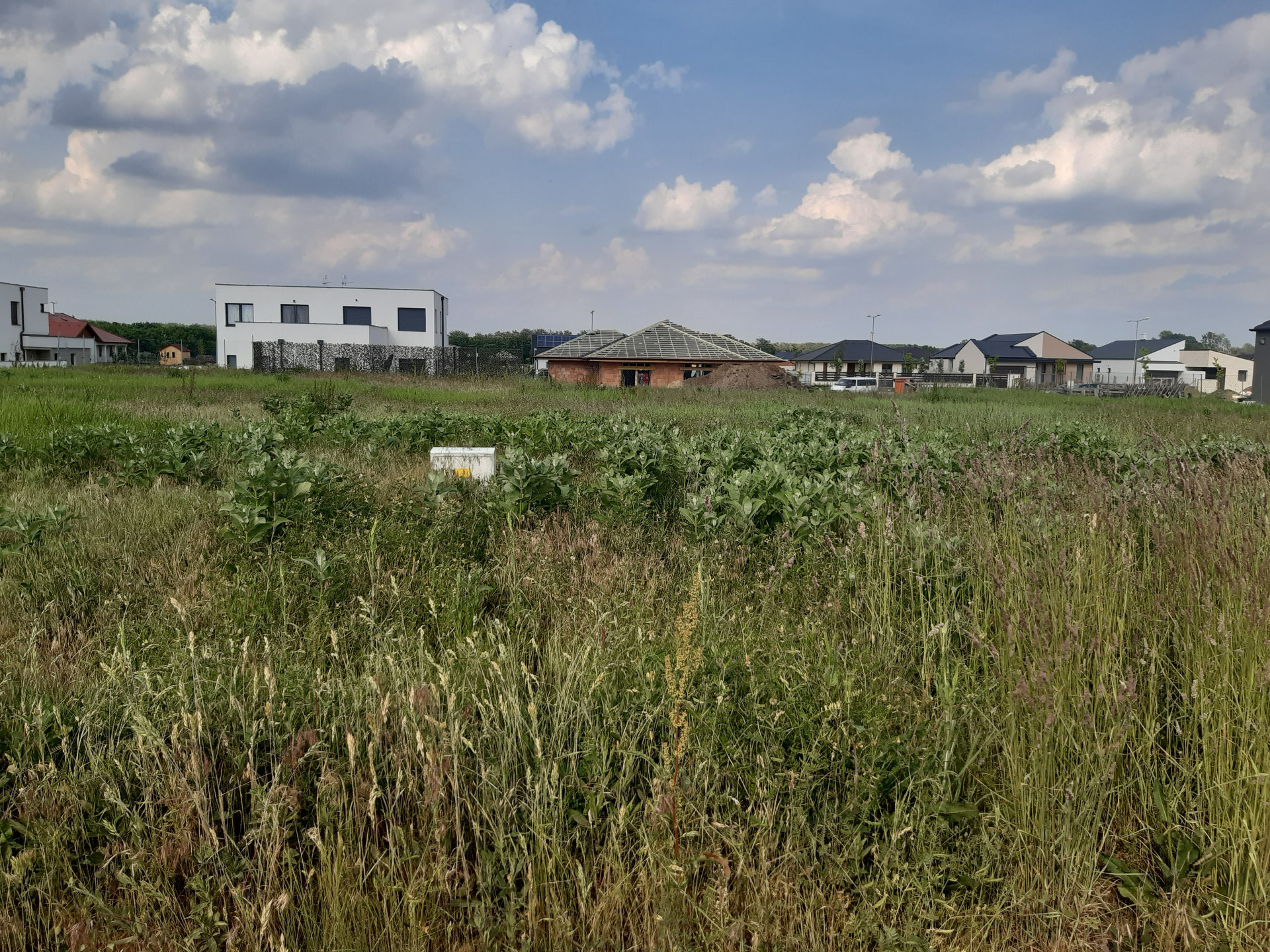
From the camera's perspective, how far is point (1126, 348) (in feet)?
316

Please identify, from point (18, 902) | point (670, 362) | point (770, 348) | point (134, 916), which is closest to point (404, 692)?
point (134, 916)

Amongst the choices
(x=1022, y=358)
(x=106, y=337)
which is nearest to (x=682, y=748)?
(x=1022, y=358)

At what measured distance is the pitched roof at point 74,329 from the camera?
7500 centimetres

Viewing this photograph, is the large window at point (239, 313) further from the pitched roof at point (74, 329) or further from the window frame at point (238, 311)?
the pitched roof at point (74, 329)

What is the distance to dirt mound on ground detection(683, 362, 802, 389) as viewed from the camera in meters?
31.7

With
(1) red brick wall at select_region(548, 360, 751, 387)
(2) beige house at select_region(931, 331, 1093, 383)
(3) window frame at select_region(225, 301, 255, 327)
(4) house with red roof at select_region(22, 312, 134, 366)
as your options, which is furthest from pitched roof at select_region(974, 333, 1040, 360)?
(4) house with red roof at select_region(22, 312, 134, 366)

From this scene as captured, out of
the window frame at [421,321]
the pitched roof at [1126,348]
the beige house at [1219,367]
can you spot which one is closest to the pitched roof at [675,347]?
the window frame at [421,321]

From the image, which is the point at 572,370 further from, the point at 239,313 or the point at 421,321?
the point at 239,313

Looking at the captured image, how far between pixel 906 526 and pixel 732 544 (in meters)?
1.34

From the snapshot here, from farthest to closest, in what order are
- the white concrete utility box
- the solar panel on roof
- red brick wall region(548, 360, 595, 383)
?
the solar panel on roof
red brick wall region(548, 360, 595, 383)
the white concrete utility box

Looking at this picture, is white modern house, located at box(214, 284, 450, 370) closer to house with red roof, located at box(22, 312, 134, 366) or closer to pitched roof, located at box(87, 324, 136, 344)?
house with red roof, located at box(22, 312, 134, 366)

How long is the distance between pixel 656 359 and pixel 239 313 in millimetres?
34434

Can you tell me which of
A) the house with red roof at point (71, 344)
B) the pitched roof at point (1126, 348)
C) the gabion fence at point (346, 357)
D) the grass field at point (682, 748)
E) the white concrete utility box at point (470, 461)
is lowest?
the grass field at point (682, 748)

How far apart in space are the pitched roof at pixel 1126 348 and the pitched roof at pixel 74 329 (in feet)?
369
